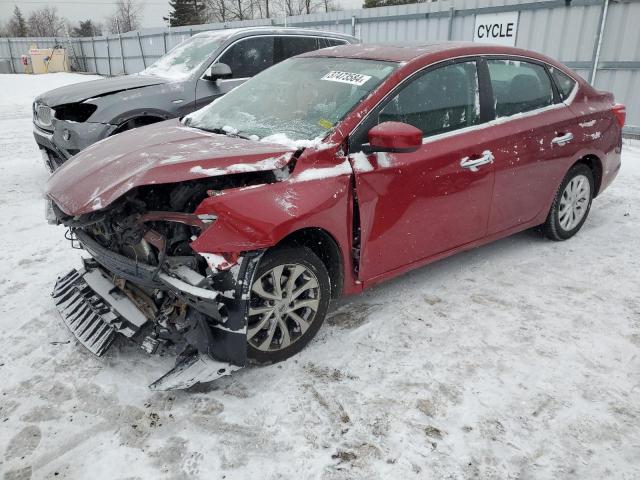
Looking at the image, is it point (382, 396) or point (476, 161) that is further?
point (476, 161)

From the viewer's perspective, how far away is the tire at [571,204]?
4.42 m

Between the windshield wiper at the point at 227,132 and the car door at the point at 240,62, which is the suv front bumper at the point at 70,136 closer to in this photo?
the car door at the point at 240,62

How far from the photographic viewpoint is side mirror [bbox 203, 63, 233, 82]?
5957 millimetres

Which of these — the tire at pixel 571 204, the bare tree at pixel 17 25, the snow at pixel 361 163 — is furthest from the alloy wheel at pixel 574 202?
the bare tree at pixel 17 25

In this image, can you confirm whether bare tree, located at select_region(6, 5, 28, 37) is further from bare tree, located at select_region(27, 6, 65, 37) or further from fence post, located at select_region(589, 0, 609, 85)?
fence post, located at select_region(589, 0, 609, 85)

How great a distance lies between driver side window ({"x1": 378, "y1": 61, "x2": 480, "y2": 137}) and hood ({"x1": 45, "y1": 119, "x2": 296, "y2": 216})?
32.5 inches

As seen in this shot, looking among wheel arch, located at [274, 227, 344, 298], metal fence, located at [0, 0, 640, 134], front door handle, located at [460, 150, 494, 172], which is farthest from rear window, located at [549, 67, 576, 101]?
metal fence, located at [0, 0, 640, 134]

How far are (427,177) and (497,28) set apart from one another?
9.01 meters

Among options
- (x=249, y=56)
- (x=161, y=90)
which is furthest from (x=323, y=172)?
(x=249, y=56)

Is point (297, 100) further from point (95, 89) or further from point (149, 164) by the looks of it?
point (95, 89)

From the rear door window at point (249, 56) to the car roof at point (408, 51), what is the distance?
278 centimetres

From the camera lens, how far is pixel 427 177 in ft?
10.7

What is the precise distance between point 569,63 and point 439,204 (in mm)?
8310

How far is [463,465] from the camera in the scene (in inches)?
87.7
